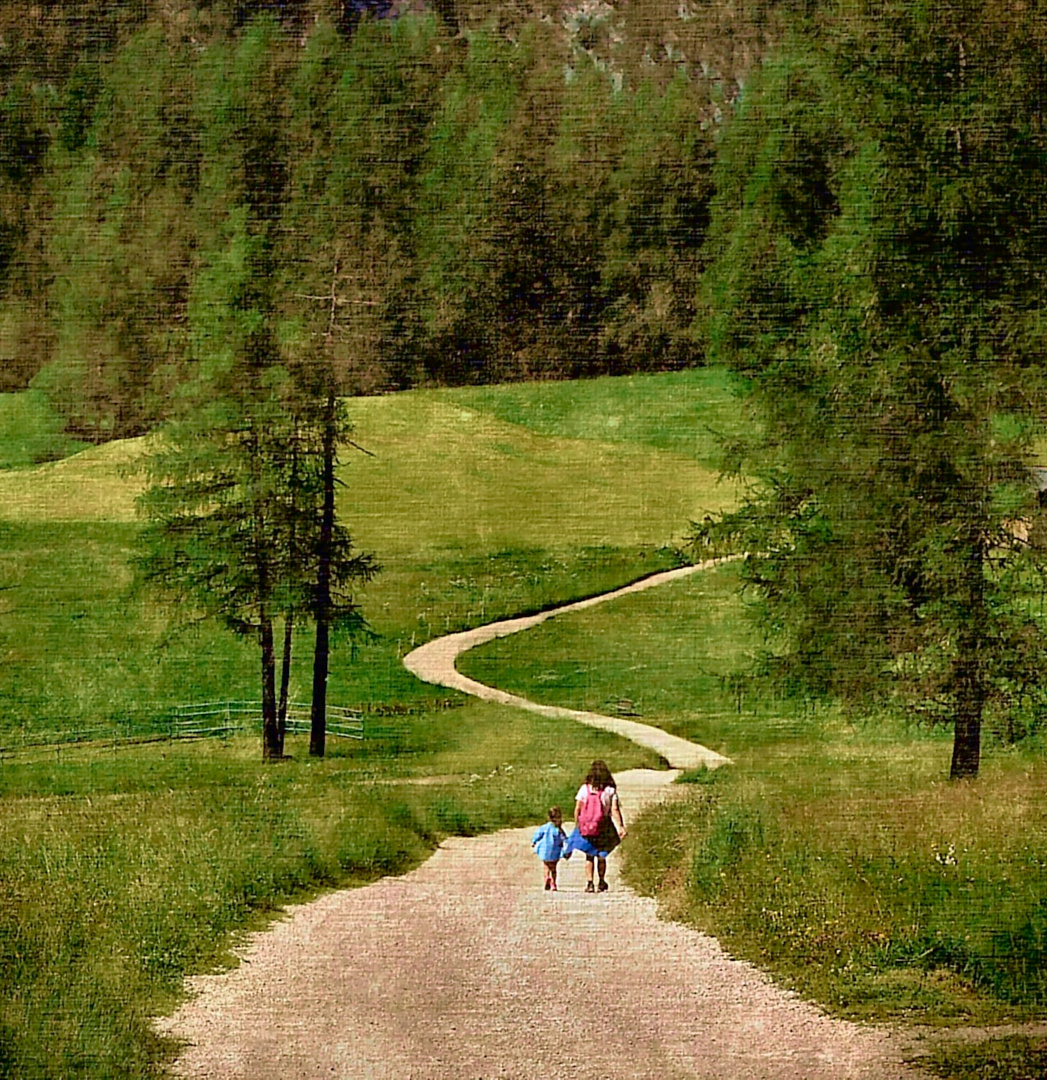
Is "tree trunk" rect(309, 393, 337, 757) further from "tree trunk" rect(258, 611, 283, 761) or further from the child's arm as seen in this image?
the child's arm

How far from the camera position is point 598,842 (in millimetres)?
3537

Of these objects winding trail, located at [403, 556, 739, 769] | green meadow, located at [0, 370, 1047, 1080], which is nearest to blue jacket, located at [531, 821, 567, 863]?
green meadow, located at [0, 370, 1047, 1080]

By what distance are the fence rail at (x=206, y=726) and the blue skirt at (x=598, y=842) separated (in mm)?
607

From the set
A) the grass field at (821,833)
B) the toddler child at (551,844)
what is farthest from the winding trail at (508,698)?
the toddler child at (551,844)

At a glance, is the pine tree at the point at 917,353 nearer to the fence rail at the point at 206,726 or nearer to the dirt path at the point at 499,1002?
the dirt path at the point at 499,1002

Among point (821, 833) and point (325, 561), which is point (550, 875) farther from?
point (325, 561)

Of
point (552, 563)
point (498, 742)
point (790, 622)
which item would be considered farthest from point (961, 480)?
point (498, 742)

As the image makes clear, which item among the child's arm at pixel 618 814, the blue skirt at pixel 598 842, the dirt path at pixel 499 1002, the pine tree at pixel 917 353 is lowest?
the dirt path at pixel 499 1002

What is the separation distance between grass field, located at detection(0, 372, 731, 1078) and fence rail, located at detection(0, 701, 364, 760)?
21 millimetres

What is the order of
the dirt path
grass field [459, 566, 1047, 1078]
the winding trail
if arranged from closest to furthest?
the dirt path → grass field [459, 566, 1047, 1078] → the winding trail

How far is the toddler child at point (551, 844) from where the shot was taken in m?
3.46

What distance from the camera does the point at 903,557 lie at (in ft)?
12.2

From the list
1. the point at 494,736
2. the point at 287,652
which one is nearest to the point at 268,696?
the point at 287,652

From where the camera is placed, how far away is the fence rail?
12.1ft
